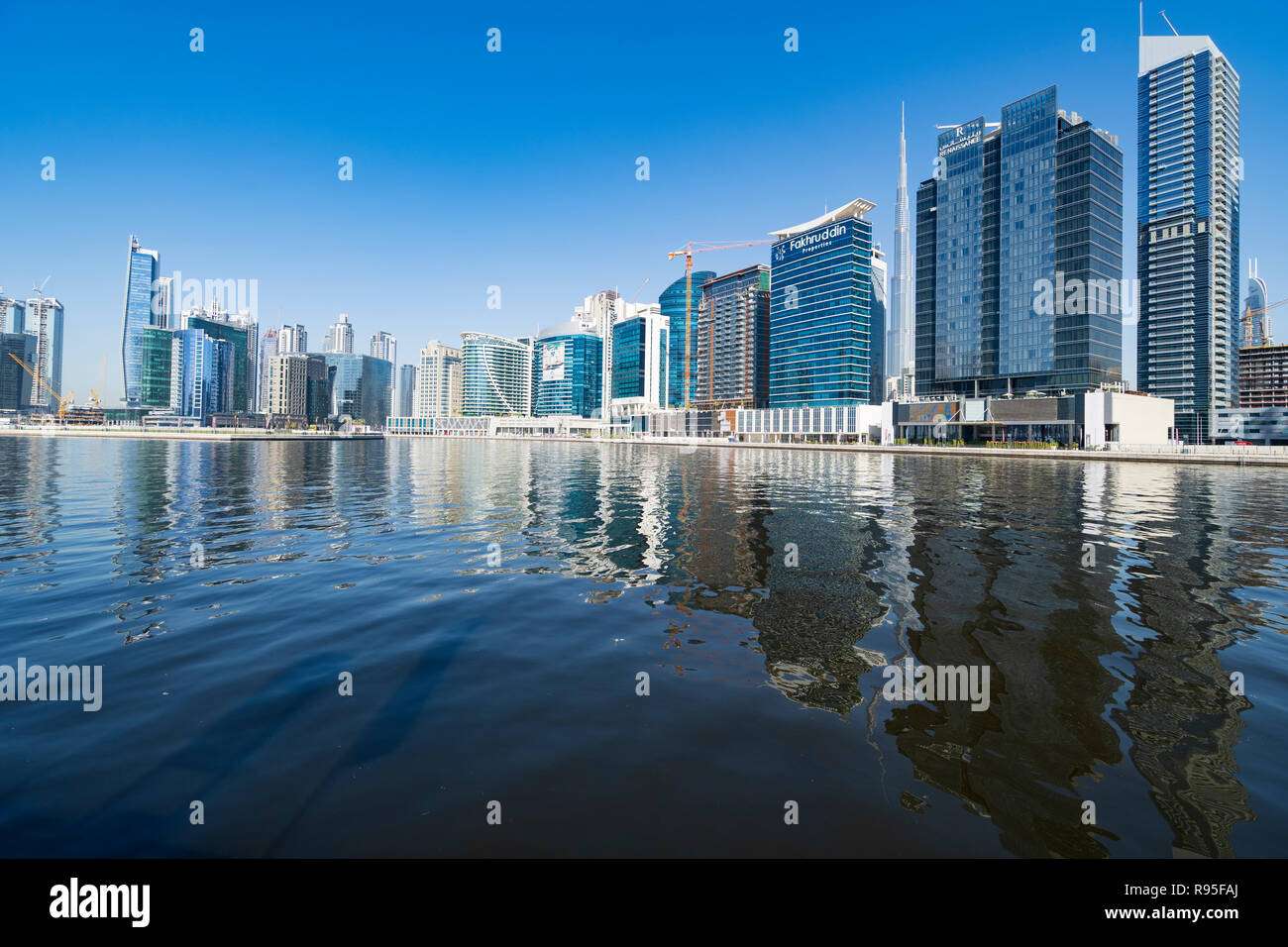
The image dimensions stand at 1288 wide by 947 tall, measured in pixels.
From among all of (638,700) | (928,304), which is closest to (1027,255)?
(928,304)

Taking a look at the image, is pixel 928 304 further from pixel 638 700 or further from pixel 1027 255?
pixel 638 700

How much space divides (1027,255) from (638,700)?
206 meters

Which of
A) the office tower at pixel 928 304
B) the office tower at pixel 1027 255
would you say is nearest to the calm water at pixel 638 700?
the office tower at pixel 1027 255

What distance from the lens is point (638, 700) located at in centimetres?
948

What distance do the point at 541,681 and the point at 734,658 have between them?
373cm

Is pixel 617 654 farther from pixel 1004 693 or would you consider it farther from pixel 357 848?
pixel 1004 693

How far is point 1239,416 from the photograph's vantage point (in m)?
185

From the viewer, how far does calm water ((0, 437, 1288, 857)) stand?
20.7 feet

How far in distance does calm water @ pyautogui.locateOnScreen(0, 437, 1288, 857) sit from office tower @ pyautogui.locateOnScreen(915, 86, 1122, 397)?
Result: 6780 inches

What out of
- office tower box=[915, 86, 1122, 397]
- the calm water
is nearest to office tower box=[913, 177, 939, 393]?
office tower box=[915, 86, 1122, 397]

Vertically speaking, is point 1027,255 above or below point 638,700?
above

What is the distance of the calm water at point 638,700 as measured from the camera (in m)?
6.32

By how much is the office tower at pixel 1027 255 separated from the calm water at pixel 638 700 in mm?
172217
